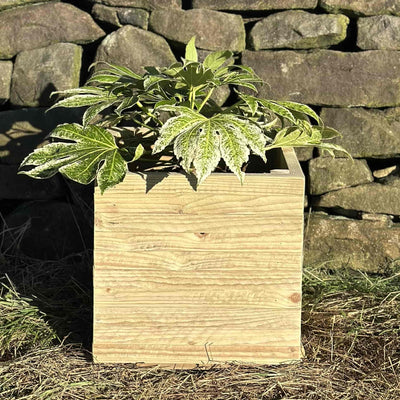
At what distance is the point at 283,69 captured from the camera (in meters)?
2.53

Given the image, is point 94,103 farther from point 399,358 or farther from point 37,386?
point 399,358

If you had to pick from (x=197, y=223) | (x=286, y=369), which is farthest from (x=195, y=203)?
(x=286, y=369)

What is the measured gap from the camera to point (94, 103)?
2.04 metres

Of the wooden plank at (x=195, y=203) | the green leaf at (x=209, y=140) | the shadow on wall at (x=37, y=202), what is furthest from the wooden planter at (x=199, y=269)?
the shadow on wall at (x=37, y=202)

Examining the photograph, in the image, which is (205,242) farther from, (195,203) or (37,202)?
(37,202)

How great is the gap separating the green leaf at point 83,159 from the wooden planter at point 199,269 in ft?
0.25

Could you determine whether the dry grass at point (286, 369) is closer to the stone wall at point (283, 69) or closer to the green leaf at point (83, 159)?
the stone wall at point (283, 69)

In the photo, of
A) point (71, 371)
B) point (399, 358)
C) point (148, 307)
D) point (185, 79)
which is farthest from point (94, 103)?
point (399, 358)

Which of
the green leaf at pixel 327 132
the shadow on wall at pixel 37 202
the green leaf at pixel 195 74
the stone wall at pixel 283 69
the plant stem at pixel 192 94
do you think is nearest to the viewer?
the green leaf at pixel 195 74

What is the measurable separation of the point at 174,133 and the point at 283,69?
81cm

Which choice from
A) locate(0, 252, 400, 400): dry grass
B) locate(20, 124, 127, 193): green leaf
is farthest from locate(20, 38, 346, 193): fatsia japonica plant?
locate(0, 252, 400, 400): dry grass

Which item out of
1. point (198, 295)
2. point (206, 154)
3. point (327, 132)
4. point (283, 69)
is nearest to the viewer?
point (206, 154)

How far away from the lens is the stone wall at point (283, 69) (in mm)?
2521

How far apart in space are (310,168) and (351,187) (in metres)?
0.15
